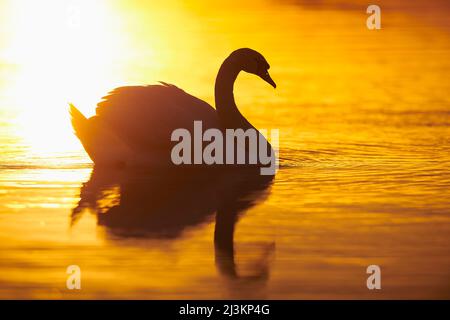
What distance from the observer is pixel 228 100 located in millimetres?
12078

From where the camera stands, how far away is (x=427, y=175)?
10688mm

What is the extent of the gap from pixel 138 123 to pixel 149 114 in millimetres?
133

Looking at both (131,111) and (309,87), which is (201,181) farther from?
(309,87)

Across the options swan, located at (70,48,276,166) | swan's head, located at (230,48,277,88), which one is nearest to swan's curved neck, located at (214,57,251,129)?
swan's head, located at (230,48,277,88)

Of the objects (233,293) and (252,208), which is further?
(252,208)

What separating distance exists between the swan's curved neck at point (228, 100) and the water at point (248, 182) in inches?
26.3

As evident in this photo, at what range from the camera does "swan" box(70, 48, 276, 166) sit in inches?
440

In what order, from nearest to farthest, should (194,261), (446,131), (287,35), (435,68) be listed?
(194,261)
(446,131)
(435,68)
(287,35)

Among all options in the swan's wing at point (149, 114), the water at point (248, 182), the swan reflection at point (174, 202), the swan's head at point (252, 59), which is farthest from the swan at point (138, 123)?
the swan's head at point (252, 59)

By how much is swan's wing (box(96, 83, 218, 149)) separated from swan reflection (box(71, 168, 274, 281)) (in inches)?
12.5

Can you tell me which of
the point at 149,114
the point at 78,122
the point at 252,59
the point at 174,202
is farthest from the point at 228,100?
the point at 174,202

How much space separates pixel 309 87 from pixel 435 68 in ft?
8.55

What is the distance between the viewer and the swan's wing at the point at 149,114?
36.6 ft
